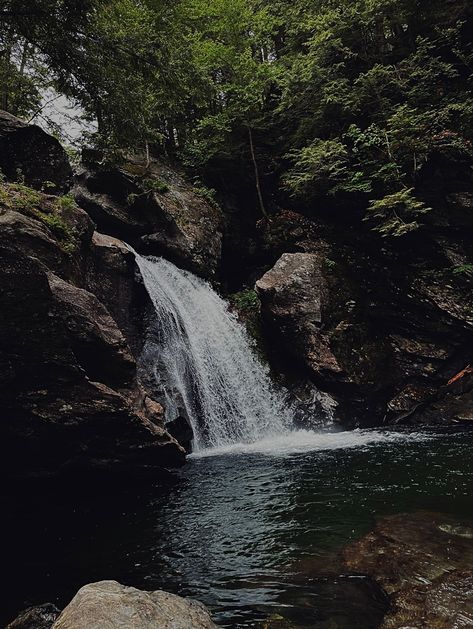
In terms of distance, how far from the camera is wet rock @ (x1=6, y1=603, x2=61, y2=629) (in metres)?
4.16

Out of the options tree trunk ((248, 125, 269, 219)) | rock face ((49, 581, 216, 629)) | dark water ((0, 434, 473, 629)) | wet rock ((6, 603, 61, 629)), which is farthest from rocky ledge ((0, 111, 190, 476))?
tree trunk ((248, 125, 269, 219))

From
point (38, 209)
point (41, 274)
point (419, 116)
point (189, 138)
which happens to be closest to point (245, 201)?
point (189, 138)

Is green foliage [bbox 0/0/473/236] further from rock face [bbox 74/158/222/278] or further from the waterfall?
the waterfall

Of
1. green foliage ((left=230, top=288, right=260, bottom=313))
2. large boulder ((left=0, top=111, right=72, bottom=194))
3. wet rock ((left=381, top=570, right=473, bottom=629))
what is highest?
large boulder ((left=0, top=111, right=72, bottom=194))

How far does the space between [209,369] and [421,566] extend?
946 centimetres

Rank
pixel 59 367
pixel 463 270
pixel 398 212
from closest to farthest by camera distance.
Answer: pixel 59 367 → pixel 463 270 → pixel 398 212

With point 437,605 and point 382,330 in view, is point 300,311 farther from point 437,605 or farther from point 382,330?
point 437,605

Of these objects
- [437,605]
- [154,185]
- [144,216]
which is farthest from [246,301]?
[437,605]

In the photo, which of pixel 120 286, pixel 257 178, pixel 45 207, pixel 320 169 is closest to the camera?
pixel 45 207

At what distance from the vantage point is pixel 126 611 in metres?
3.28

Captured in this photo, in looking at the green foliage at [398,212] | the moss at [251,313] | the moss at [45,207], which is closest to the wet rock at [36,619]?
the moss at [45,207]

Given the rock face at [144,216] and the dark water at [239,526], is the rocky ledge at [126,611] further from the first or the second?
the rock face at [144,216]

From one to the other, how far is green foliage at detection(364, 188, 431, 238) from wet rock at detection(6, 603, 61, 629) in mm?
12630

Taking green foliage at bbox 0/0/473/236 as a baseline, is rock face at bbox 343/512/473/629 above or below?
below
